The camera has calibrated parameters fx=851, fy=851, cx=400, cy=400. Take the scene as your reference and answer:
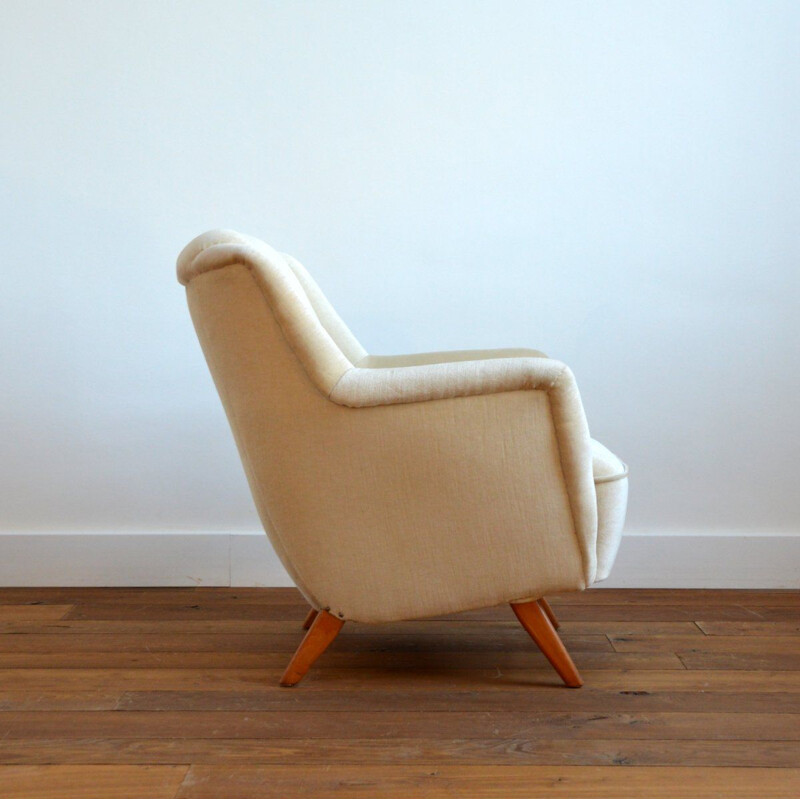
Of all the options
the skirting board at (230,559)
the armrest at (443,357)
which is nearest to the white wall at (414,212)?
the skirting board at (230,559)

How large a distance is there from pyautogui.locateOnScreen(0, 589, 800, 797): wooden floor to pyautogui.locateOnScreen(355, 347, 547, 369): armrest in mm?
631

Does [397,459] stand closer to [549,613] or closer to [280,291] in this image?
[280,291]

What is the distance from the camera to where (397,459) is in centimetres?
151

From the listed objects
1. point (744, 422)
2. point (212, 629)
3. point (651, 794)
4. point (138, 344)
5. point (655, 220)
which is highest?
point (655, 220)

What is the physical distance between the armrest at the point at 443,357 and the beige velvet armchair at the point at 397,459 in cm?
54

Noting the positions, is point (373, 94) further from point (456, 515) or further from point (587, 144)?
point (456, 515)

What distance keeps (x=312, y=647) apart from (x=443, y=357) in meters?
0.78

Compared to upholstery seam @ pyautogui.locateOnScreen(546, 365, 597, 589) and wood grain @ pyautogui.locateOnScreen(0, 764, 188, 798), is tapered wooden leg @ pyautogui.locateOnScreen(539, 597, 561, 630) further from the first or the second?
wood grain @ pyautogui.locateOnScreen(0, 764, 188, 798)

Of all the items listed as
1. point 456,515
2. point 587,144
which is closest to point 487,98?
point 587,144

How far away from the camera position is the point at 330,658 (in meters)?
1.82

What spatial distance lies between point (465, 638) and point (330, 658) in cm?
32

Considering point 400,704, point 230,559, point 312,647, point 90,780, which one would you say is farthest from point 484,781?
point 230,559

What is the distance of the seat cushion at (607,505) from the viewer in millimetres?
1586

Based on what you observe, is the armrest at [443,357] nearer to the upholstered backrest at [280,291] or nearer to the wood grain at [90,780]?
the upholstered backrest at [280,291]
